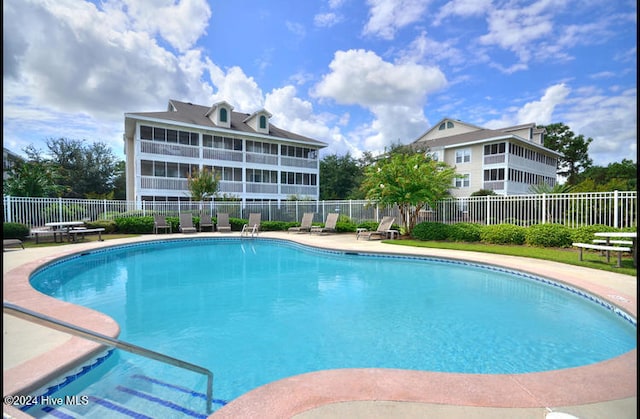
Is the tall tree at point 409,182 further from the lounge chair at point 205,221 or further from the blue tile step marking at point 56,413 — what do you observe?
the blue tile step marking at point 56,413

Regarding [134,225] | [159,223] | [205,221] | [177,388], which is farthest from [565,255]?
[134,225]

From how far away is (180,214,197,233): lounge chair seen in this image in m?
17.7

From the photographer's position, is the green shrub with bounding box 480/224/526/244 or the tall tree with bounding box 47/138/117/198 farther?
the tall tree with bounding box 47/138/117/198

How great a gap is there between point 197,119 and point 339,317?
23107 mm

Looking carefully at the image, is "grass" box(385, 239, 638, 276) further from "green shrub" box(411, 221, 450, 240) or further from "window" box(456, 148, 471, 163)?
"window" box(456, 148, 471, 163)

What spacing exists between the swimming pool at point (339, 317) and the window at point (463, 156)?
72.5 feet

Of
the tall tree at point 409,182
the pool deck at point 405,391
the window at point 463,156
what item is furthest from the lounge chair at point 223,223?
the window at point 463,156

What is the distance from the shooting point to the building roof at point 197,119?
22.2m

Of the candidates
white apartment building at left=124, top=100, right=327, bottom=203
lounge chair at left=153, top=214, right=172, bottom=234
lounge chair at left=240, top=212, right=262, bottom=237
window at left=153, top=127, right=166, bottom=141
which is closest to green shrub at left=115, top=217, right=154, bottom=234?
lounge chair at left=153, top=214, right=172, bottom=234

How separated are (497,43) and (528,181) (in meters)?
20.7

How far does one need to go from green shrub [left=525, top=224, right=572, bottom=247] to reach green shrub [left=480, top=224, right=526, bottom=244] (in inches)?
12.4

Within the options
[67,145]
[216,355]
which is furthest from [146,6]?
[67,145]

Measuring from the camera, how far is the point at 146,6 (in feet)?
36.1

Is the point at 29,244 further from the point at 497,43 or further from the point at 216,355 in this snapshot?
the point at 497,43
